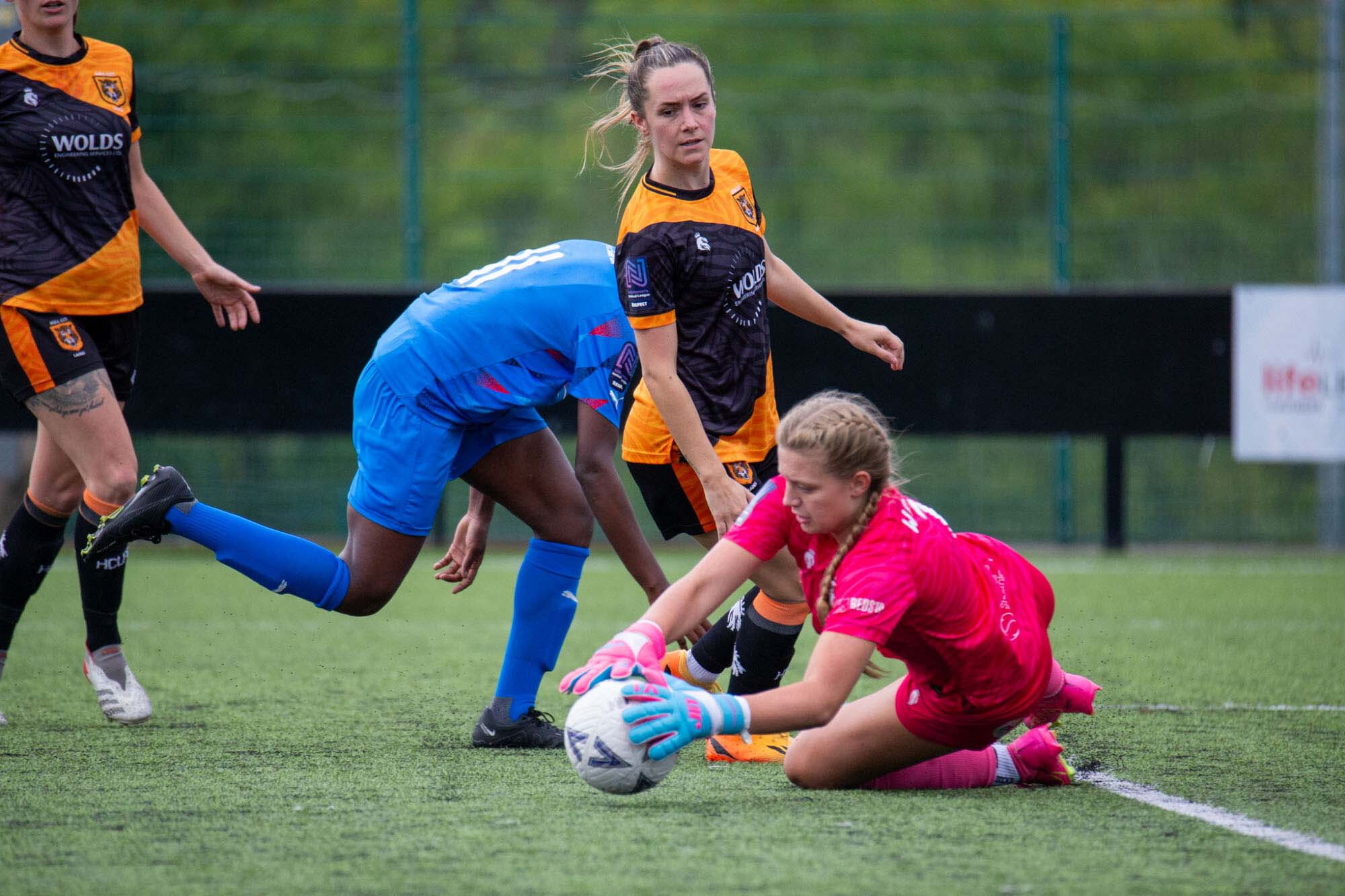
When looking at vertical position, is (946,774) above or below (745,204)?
below

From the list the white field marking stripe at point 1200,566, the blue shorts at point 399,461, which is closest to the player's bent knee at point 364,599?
the blue shorts at point 399,461

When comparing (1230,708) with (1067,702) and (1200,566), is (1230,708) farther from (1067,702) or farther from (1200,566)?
(1200,566)

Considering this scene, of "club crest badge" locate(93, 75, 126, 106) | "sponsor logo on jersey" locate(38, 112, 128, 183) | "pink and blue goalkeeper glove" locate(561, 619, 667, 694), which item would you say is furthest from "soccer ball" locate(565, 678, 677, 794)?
"club crest badge" locate(93, 75, 126, 106)

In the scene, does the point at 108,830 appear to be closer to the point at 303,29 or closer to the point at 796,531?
the point at 796,531

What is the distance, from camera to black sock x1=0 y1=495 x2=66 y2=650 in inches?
168

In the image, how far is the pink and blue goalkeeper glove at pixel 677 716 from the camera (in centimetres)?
283

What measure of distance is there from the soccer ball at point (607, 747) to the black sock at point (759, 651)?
83 centimetres

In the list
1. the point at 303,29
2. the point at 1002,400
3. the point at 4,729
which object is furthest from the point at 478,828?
the point at 303,29

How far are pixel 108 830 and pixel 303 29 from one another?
9793 mm

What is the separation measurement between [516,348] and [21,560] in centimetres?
160

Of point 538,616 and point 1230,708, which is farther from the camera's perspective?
point 1230,708

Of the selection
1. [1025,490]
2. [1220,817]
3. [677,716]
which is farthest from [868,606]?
[1025,490]

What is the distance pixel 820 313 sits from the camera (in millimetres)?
4066

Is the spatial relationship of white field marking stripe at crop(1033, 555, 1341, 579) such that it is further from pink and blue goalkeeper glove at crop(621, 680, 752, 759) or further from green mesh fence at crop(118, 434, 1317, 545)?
pink and blue goalkeeper glove at crop(621, 680, 752, 759)
